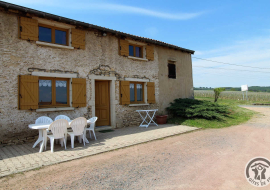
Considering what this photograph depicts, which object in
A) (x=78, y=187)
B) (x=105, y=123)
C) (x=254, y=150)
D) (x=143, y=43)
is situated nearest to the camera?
(x=78, y=187)

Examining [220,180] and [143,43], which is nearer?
[220,180]

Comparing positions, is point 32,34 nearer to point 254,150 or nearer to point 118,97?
point 118,97

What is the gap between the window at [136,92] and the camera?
8641mm

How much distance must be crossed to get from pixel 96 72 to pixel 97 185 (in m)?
5.08

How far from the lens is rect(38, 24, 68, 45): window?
6.22 metres

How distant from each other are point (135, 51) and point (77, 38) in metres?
3.08

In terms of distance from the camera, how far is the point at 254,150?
4.45 metres

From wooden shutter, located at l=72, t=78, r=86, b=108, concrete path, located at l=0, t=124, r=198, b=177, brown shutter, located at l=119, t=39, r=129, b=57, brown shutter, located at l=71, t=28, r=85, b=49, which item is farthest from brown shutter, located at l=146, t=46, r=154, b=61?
concrete path, located at l=0, t=124, r=198, b=177

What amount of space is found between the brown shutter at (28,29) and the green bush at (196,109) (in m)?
6.78

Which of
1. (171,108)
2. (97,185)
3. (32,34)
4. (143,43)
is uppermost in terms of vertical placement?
(143,43)

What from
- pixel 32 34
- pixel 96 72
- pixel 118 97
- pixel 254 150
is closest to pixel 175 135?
pixel 254 150

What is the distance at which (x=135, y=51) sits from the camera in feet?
29.4

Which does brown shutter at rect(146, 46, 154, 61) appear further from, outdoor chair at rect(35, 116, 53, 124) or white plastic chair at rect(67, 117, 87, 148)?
outdoor chair at rect(35, 116, 53, 124)

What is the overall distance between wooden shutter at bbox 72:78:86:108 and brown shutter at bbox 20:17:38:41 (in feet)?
6.15
